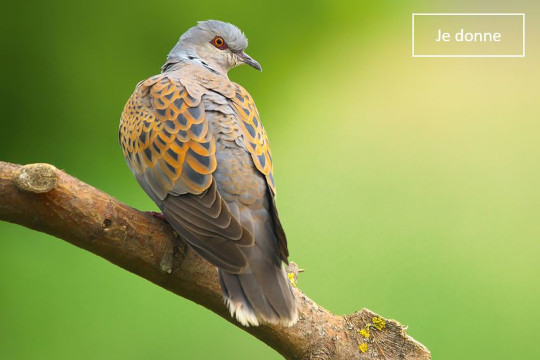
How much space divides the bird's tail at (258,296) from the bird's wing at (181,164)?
0.16 feet

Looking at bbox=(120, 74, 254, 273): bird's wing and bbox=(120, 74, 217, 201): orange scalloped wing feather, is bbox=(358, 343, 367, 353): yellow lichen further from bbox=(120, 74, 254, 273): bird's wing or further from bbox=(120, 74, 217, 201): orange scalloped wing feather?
bbox=(120, 74, 217, 201): orange scalloped wing feather

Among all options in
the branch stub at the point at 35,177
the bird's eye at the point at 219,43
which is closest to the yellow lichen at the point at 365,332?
the branch stub at the point at 35,177

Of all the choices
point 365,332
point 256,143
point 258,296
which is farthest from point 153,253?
point 365,332

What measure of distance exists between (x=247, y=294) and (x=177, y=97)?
2.78 feet

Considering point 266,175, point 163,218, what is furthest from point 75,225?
point 266,175

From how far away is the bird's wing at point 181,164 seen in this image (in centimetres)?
219

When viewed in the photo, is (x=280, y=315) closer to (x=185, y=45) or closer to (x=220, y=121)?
(x=220, y=121)

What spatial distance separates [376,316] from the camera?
2674 mm

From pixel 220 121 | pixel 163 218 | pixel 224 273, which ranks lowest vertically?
pixel 224 273

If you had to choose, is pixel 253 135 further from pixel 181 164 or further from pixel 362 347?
pixel 362 347

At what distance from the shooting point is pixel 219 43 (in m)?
3.42

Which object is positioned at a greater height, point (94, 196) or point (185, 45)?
point (185, 45)

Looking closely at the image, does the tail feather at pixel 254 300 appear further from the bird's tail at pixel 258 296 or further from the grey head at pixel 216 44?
the grey head at pixel 216 44

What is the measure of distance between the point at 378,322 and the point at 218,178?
833mm
